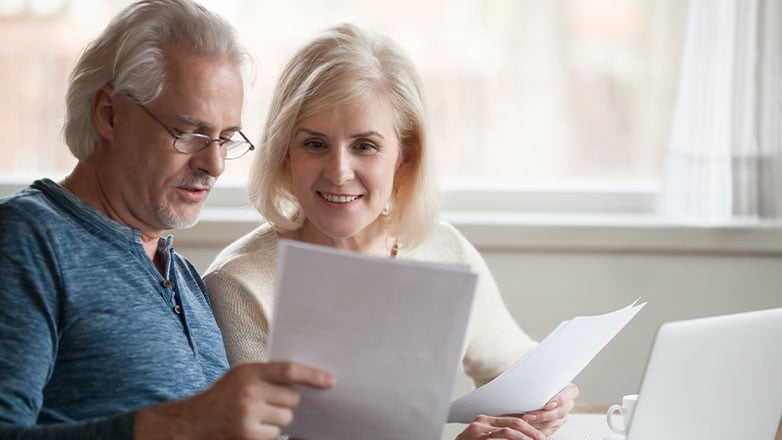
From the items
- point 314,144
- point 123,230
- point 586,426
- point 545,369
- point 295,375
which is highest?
point 314,144

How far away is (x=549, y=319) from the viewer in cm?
303

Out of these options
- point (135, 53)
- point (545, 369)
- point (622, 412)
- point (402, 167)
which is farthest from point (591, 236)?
point (135, 53)

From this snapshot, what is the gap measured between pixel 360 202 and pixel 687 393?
0.76 meters

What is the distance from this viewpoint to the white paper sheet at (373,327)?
1181 millimetres

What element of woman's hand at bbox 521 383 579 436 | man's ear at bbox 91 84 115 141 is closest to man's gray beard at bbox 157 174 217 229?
man's ear at bbox 91 84 115 141

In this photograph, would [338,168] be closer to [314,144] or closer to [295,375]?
[314,144]

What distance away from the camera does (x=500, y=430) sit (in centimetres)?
166

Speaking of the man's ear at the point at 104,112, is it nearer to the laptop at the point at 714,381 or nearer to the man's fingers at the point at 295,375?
the man's fingers at the point at 295,375

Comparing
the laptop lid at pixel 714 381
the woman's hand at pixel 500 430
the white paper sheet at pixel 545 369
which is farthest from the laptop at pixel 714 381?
the woman's hand at pixel 500 430

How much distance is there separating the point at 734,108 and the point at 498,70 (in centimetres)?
70

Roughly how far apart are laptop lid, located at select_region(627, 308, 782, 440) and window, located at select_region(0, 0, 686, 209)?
1.66 meters

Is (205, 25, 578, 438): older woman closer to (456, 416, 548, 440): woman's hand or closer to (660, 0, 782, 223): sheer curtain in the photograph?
(456, 416, 548, 440): woman's hand

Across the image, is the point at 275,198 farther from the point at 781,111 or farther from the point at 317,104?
the point at 781,111

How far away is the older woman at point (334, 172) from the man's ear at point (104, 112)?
408mm
